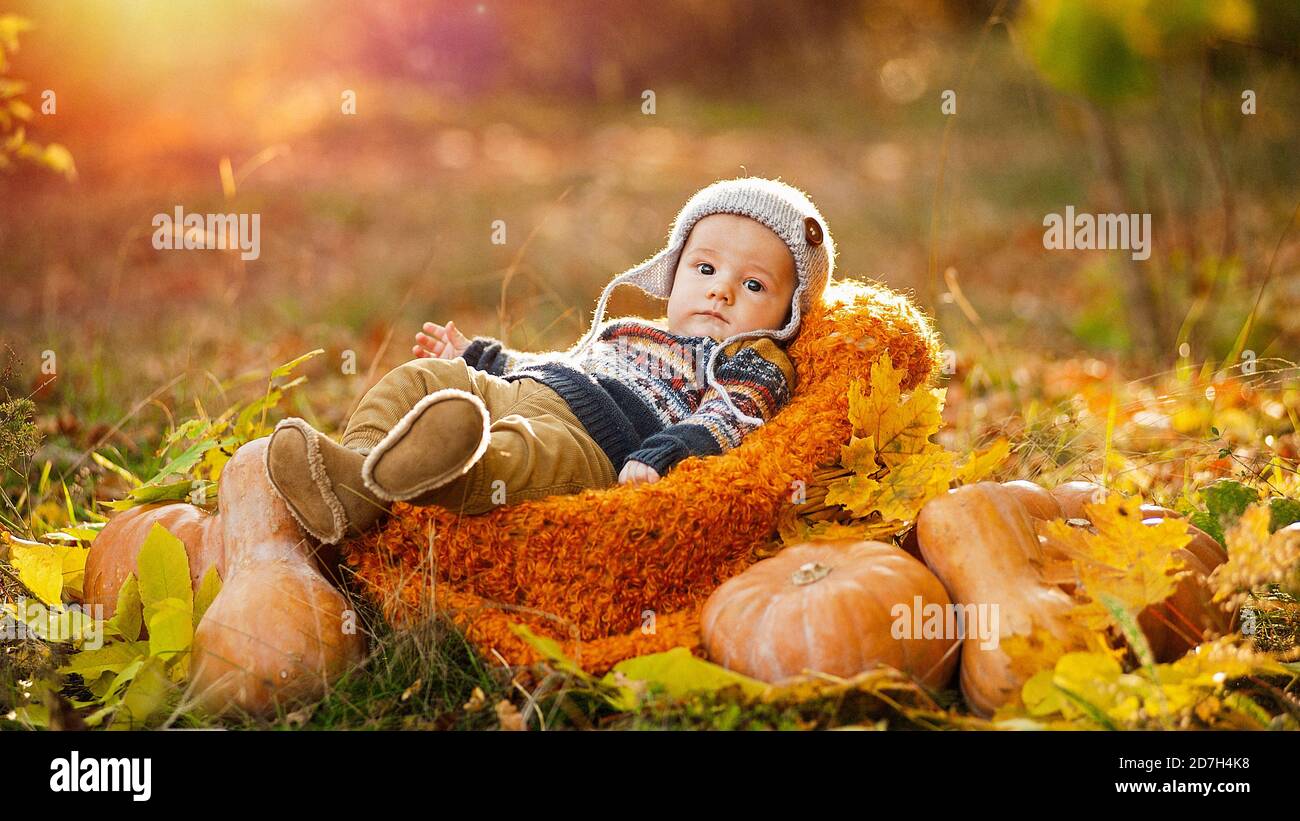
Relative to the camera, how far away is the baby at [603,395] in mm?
2129

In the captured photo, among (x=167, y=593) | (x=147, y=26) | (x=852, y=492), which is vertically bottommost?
(x=167, y=593)

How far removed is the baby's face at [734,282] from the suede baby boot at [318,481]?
1.00m

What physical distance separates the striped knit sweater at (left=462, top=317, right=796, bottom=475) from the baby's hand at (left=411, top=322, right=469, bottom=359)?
0.34 feet

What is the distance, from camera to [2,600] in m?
2.62

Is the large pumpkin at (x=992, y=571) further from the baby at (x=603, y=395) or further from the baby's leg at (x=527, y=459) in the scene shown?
the baby's leg at (x=527, y=459)

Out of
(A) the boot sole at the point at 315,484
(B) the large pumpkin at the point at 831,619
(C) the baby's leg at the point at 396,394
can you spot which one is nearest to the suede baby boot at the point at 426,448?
(A) the boot sole at the point at 315,484

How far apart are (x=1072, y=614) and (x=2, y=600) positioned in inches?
94.0

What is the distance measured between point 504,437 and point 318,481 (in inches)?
15.0

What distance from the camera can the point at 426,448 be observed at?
2051mm

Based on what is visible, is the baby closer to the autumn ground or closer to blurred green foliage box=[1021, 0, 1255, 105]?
the autumn ground

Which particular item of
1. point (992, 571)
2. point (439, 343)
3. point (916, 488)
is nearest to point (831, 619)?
point (992, 571)
